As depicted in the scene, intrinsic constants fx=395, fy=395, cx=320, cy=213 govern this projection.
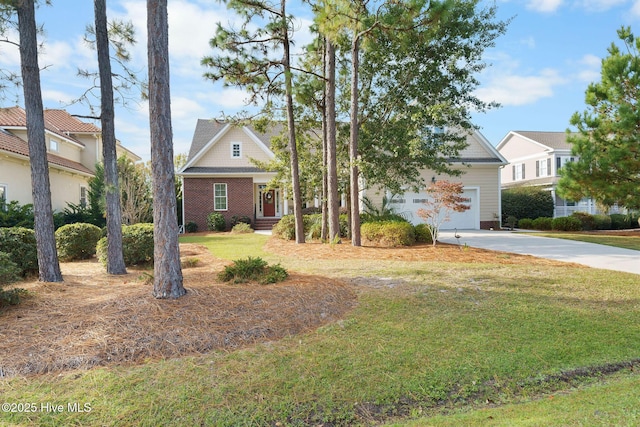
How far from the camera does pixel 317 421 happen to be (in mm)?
3178

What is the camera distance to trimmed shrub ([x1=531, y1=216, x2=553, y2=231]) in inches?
826

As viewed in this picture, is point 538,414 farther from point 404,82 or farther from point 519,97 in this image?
point 519,97

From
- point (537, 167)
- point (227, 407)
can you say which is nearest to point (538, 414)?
point (227, 407)


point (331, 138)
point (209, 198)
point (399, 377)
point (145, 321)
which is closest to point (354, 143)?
point (331, 138)

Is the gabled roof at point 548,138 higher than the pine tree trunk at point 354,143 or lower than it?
higher

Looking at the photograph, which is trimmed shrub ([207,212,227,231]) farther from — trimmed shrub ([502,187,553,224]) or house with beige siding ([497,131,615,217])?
house with beige siding ([497,131,615,217])

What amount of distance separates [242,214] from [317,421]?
65.4ft

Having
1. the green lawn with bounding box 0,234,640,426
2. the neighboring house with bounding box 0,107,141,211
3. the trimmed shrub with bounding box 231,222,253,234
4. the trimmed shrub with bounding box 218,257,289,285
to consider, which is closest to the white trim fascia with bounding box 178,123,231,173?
the neighboring house with bounding box 0,107,141,211

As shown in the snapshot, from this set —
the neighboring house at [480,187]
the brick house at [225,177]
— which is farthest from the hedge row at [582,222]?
the brick house at [225,177]

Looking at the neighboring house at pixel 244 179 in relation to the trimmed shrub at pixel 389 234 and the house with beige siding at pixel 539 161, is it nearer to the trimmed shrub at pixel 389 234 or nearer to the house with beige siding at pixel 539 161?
the house with beige siding at pixel 539 161

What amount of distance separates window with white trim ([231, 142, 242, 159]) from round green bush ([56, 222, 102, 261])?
12.7 meters

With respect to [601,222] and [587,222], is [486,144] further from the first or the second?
[601,222]

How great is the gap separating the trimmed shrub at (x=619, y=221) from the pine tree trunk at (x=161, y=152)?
2539 centimetres

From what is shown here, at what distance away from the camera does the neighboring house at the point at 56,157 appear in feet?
48.8
